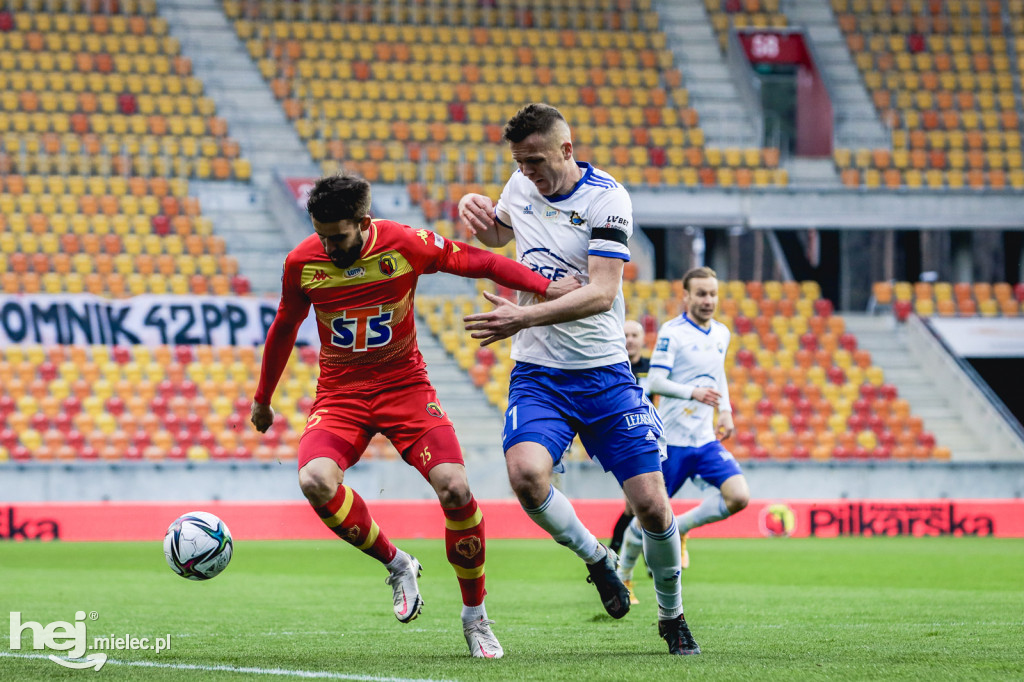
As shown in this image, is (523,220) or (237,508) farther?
(237,508)

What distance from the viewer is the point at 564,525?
6023 mm

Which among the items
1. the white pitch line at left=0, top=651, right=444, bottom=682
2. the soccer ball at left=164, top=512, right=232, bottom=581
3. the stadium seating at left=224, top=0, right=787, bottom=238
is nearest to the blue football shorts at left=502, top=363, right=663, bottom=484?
the white pitch line at left=0, top=651, right=444, bottom=682

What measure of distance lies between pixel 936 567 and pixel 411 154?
14.0 metres

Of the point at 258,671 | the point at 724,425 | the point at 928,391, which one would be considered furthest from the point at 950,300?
the point at 258,671

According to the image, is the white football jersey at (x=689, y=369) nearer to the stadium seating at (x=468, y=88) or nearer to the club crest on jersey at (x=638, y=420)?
the club crest on jersey at (x=638, y=420)

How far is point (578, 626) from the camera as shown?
737 cm

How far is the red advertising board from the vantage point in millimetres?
16750

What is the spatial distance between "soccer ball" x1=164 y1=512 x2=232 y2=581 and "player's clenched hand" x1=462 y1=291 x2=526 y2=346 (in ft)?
5.64

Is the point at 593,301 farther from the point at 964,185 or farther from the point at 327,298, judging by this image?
the point at 964,185

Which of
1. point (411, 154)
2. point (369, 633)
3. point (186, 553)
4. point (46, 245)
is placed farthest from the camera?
point (411, 154)

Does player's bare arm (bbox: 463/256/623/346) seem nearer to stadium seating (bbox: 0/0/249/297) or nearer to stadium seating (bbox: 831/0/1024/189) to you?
stadium seating (bbox: 0/0/249/297)

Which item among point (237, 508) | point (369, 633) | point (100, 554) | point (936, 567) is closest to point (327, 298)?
point (369, 633)

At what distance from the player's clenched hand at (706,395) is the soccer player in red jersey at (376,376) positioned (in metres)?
2.79

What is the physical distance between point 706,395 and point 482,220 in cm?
282
